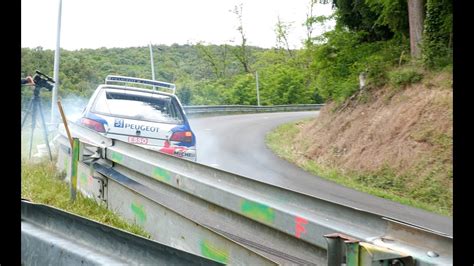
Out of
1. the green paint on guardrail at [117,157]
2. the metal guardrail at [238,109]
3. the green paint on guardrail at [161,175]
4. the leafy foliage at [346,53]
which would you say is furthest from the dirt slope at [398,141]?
the metal guardrail at [238,109]

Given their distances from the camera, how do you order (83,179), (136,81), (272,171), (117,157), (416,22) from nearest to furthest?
1. (117,157)
2. (83,179)
3. (136,81)
4. (272,171)
5. (416,22)

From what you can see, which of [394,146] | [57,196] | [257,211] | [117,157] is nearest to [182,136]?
[57,196]

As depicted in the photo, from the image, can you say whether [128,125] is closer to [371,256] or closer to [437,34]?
[371,256]

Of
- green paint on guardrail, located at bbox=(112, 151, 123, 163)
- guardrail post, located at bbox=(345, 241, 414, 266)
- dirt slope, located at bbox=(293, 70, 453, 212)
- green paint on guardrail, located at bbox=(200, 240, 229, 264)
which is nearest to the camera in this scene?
guardrail post, located at bbox=(345, 241, 414, 266)

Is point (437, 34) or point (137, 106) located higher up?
point (437, 34)

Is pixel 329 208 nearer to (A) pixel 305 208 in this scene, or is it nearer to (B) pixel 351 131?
(A) pixel 305 208

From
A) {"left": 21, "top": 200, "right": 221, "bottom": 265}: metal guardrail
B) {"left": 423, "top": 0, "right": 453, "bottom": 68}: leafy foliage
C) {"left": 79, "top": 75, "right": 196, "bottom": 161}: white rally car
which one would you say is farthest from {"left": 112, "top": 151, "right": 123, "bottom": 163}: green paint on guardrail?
{"left": 423, "top": 0, "right": 453, "bottom": 68}: leafy foliage

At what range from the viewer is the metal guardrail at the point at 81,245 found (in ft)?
5.01

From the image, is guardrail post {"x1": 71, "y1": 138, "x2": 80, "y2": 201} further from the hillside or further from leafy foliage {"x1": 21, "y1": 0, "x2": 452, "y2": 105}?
the hillside

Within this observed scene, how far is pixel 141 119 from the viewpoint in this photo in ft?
24.0

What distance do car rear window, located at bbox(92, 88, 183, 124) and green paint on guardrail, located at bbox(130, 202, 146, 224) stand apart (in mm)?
3517

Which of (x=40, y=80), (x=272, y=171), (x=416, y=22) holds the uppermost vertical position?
(x=416, y=22)

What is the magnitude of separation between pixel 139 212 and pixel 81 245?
2.04m

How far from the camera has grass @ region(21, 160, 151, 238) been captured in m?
4.12
